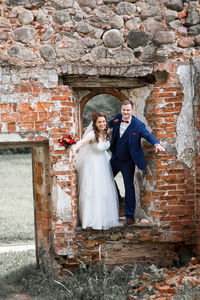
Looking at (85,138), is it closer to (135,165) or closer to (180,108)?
(135,165)

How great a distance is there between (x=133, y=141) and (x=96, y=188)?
872 millimetres

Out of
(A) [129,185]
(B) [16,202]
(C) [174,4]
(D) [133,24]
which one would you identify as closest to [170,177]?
(A) [129,185]

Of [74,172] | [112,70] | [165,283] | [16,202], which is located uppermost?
[112,70]

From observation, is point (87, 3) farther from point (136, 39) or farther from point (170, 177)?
point (170, 177)

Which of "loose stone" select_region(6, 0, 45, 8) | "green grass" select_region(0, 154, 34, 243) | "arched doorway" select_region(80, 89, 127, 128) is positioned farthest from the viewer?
"arched doorway" select_region(80, 89, 127, 128)

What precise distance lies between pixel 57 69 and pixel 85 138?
3.44 feet

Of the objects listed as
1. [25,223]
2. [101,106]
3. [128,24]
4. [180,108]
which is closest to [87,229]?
[180,108]

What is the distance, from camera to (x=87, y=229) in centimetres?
559

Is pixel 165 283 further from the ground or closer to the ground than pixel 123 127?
closer to the ground

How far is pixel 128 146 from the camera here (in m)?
5.53

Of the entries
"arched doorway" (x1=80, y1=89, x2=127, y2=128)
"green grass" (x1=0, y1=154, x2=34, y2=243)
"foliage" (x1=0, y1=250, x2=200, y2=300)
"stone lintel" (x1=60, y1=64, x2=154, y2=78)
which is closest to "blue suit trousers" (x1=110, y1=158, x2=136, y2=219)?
"foliage" (x1=0, y1=250, x2=200, y2=300)

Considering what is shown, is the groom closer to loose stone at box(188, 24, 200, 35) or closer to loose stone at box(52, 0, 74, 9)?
loose stone at box(188, 24, 200, 35)

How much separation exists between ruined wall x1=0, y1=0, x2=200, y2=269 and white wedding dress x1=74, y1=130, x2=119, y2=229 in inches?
6.5

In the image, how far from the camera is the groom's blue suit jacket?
5.40 meters
